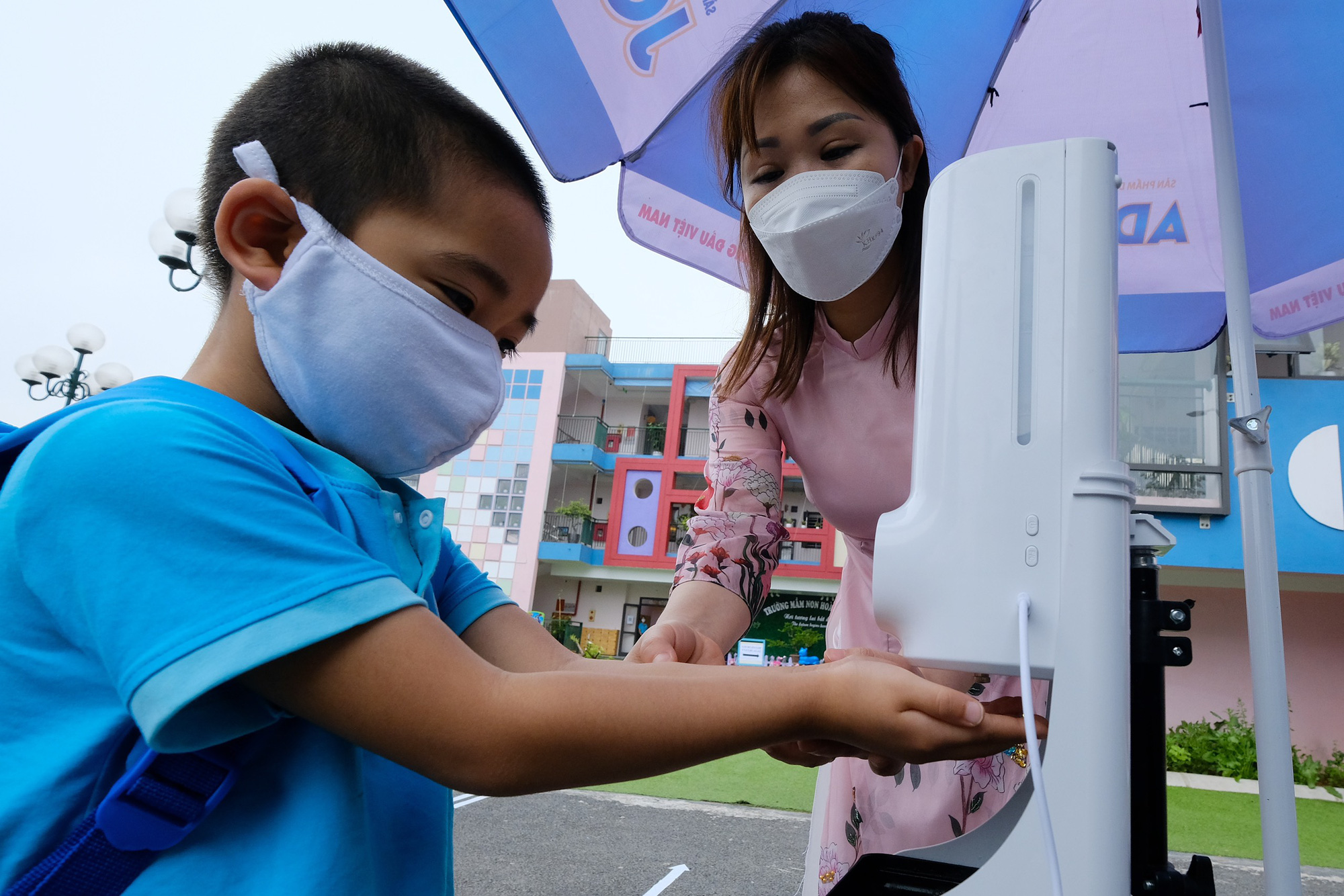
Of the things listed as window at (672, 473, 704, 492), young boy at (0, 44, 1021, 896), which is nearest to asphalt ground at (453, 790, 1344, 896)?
young boy at (0, 44, 1021, 896)

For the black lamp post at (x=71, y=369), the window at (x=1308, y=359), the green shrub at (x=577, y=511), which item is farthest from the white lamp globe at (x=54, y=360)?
the green shrub at (x=577, y=511)

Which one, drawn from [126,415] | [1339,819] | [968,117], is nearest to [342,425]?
[126,415]

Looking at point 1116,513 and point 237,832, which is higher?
point 1116,513

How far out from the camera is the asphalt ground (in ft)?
13.3

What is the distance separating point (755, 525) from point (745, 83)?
0.80 m

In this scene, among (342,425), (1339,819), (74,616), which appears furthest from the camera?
(1339,819)

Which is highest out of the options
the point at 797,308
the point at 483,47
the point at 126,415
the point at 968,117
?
the point at 968,117

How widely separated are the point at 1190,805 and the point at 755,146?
24.5 feet

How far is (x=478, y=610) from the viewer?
1.05 m

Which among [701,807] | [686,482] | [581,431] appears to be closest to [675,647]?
[701,807]

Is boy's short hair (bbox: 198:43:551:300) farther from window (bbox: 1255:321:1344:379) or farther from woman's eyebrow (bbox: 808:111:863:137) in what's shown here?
window (bbox: 1255:321:1344:379)

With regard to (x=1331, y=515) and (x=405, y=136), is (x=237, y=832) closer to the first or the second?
(x=405, y=136)

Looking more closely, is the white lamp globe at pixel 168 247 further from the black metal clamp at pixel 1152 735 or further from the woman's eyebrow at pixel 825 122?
the black metal clamp at pixel 1152 735

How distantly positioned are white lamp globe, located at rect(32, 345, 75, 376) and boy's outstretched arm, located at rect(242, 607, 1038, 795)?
994 cm
